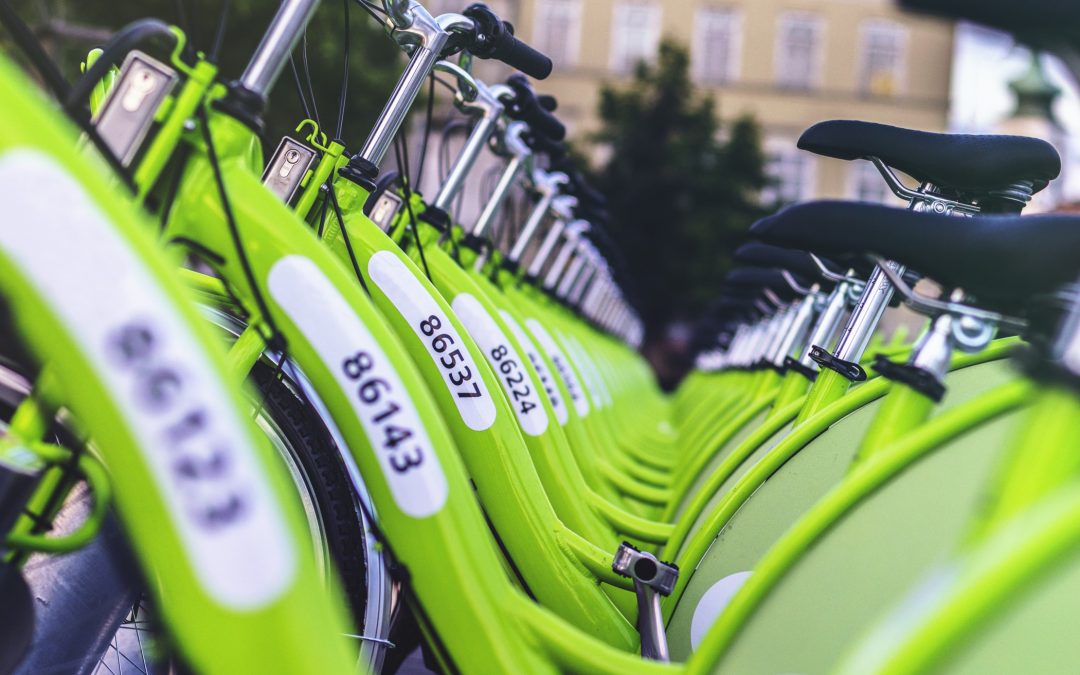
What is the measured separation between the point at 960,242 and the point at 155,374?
0.82 m

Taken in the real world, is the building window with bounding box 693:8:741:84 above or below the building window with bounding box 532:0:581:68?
above

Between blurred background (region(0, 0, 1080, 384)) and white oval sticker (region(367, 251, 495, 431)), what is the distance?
0.26 metres

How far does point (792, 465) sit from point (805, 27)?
24181mm

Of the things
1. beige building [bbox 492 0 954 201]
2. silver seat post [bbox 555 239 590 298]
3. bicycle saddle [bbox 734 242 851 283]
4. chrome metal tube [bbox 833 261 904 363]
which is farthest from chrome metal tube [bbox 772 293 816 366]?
beige building [bbox 492 0 954 201]

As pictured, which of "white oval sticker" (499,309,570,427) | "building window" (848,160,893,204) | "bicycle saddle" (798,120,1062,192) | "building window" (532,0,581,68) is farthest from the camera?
"building window" (532,0,581,68)

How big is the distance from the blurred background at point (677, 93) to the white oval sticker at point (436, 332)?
26cm

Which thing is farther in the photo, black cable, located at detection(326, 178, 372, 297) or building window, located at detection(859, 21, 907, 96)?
building window, located at detection(859, 21, 907, 96)

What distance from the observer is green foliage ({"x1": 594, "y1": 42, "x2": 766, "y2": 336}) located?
15562mm

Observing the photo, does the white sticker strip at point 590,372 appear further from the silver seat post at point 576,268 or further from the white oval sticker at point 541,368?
the white oval sticker at point 541,368

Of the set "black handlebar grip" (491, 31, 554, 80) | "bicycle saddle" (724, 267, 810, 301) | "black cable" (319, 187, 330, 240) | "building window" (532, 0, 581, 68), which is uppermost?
"building window" (532, 0, 581, 68)

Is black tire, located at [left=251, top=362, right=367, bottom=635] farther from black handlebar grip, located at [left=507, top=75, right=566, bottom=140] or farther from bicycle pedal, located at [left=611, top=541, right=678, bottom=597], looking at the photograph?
black handlebar grip, located at [left=507, top=75, right=566, bottom=140]

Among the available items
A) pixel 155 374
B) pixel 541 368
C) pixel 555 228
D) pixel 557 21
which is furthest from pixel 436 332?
pixel 557 21

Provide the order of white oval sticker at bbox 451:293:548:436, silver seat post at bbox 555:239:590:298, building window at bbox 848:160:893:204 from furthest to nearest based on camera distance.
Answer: building window at bbox 848:160:893:204
silver seat post at bbox 555:239:590:298
white oval sticker at bbox 451:293:548:436

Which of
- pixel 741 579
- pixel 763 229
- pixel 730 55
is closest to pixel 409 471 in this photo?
pixel 763 229
